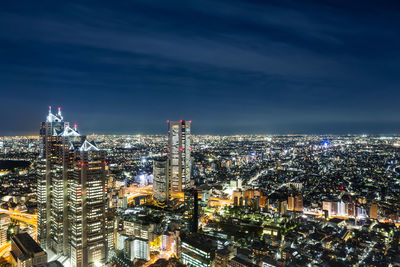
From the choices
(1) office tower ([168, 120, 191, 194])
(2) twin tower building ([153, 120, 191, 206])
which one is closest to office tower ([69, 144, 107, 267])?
(2) twin tower building ([153, 120, 191, 206])

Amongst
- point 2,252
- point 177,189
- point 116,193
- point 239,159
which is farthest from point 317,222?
point 239,159

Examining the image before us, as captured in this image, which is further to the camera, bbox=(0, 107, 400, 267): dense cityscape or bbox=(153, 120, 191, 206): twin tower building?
bbox=(153, 120, 191, 206): twin tower building

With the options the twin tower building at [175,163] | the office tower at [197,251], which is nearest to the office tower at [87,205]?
the office tower at [197,251]

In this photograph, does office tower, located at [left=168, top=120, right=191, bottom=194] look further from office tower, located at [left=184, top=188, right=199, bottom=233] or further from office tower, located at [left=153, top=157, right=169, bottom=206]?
office tower, located at [left=184, top=188, right=199, bottom=233]

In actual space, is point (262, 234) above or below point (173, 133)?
below

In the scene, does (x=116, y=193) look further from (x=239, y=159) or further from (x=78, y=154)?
(x=239, y=159)

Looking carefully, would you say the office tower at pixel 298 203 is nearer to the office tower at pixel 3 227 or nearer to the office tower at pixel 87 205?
the office tower at pixel 87 205

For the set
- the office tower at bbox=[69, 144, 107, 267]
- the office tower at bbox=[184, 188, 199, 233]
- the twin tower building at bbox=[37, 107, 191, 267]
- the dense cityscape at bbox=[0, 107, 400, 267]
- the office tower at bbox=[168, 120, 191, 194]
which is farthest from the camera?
the office tower at bbox=[168, 120, 191, 194]
